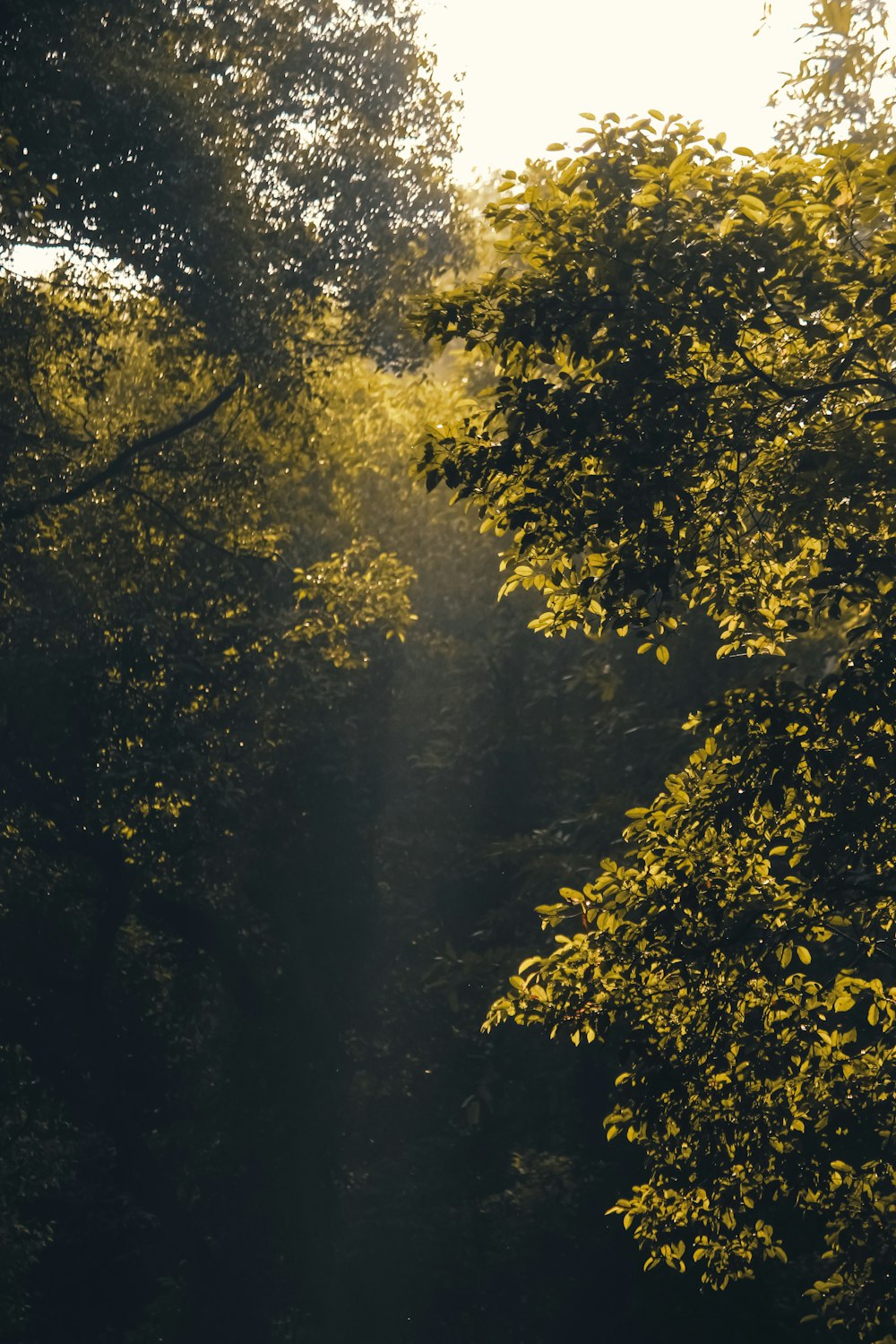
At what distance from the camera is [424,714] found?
2197 centimetres

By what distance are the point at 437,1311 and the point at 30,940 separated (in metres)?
7.19

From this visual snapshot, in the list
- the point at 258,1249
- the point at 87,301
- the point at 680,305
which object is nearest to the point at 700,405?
the point at 680,305

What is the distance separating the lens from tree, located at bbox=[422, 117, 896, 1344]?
5816mm

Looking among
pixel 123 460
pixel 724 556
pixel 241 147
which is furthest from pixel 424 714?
pixel 724 556

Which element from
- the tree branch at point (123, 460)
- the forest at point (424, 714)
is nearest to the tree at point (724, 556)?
the forest at point (424, 714)

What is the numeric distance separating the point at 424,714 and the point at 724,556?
1541cm

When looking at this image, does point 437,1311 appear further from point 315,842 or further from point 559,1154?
point 315,842

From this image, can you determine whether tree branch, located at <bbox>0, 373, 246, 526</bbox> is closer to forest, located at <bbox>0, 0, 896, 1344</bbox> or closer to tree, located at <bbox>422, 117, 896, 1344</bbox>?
forest, located at <bbox>0, 0, 896, 1344</bbox>

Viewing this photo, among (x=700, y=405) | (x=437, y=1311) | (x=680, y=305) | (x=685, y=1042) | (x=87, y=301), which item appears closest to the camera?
(x=680, y=305)

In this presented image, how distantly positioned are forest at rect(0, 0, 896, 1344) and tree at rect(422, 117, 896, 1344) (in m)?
0.03

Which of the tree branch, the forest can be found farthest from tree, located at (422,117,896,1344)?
the tree branch

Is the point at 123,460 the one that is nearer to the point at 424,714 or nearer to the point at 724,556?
the point at 424,714

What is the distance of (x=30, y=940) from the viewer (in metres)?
17.1

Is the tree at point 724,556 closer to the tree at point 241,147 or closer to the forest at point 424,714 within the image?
the forest at point 424,714
